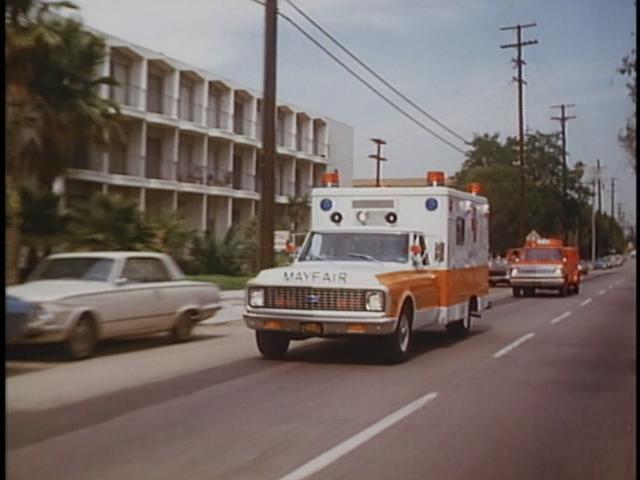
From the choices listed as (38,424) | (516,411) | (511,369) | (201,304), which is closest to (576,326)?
(511,369)

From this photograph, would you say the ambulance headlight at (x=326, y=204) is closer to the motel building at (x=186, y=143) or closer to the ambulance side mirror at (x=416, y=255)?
the ambulance side mirror at (x=416, y=255)

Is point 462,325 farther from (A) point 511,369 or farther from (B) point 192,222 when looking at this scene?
(B) point 192,222

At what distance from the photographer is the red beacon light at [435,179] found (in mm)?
9832

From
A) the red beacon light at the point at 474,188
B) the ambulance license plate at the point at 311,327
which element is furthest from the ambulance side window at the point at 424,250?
the ambulance license plate at the point at 311,327

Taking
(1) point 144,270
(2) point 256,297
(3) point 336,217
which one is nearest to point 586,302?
(3) point 336,217

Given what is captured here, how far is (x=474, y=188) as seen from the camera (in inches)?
429

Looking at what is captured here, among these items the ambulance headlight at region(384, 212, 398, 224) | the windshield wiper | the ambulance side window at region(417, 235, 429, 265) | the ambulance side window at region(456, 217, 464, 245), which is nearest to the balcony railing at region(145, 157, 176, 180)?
the windshield wiper

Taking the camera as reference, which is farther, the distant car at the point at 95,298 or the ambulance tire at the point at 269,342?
the ambulance tire at the point at 269,342

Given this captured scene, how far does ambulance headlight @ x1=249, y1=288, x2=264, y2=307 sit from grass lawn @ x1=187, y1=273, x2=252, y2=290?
642 mm

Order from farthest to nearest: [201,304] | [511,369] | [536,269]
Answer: [536,269] → [511,369] → [201,304]

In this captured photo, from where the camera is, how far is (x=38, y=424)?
17.4 feet

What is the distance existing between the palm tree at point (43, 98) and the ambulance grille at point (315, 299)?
521cm

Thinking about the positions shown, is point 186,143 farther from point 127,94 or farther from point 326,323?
point 326,323

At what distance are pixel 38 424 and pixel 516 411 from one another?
3.83m
